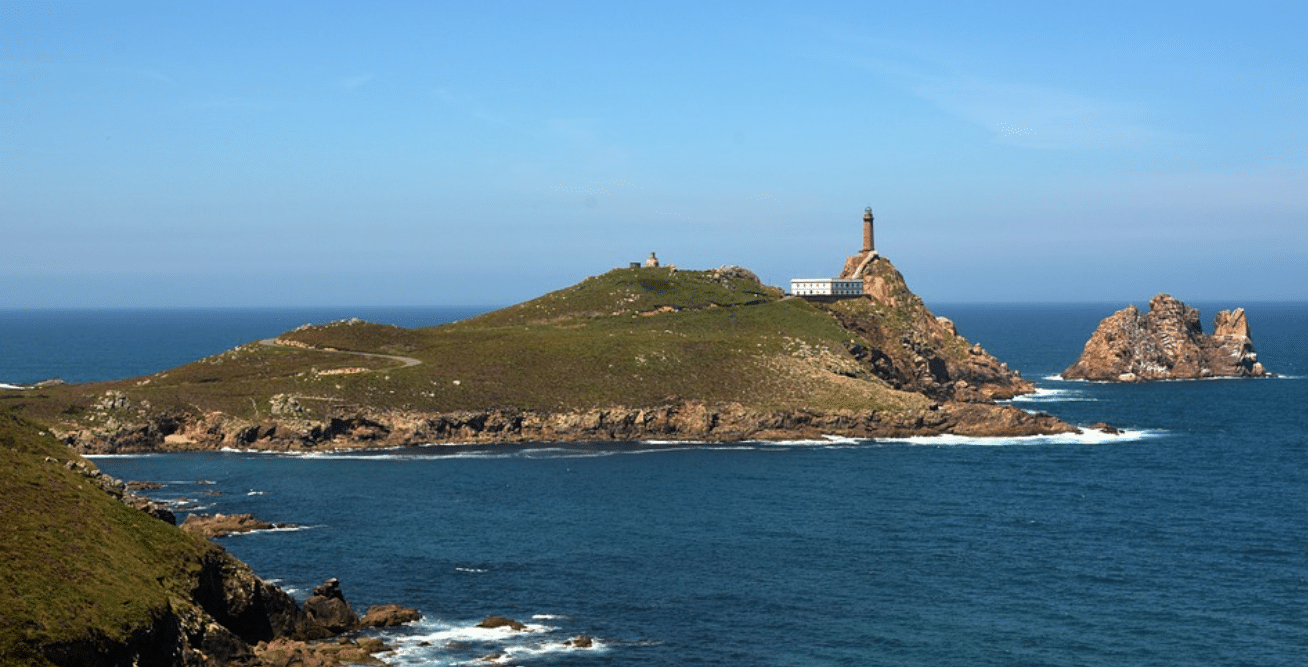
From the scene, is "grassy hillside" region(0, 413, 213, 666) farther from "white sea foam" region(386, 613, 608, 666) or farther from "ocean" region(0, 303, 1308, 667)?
"ocean" region(0, 303, 1308, 667)

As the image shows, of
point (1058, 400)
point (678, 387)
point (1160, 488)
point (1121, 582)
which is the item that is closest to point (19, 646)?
point (1121, 582)

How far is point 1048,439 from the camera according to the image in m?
152

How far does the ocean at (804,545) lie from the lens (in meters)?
67.6

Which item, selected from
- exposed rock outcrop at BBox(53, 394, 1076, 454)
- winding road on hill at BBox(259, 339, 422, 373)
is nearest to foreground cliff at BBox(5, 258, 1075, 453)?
exposed rock outcrop at BBox(53, 394, 1076, 454)

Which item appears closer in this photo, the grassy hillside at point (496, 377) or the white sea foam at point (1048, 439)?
the white sea foam at point (1048, 439)

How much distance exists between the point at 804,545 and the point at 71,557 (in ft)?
165

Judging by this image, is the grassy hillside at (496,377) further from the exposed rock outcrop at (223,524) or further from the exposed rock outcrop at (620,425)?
the exposed rock outcrop at (223,524)

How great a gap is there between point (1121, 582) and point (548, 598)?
35.1 m

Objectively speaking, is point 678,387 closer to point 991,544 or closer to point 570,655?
point 991,544

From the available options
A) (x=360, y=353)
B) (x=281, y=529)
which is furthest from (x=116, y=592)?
(x=360, y=353)

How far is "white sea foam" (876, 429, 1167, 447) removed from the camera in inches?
5861

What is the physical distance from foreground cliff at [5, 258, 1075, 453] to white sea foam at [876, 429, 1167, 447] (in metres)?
2.60

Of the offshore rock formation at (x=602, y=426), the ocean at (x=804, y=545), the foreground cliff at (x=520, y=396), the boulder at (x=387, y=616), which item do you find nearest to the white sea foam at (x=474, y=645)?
the ocean at (x=804, y=545)

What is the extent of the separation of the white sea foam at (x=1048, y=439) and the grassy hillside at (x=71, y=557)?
10209 cm
